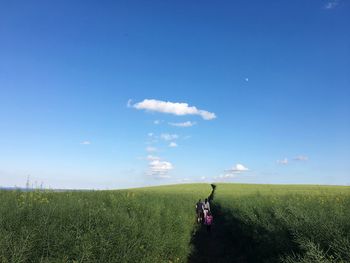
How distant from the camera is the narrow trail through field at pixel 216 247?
731 inches

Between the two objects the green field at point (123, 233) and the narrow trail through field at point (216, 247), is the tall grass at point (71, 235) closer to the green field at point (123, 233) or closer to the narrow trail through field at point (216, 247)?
the green field at point (123, 233)

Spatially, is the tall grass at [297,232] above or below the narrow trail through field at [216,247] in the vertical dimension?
above

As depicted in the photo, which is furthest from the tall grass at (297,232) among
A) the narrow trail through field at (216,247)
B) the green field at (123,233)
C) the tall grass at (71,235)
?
the tall grass at (71,235)

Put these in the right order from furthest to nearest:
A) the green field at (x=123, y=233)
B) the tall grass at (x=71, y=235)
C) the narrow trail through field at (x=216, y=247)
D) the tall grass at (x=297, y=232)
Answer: the narrow trail through field at (x=216, y=247) → the tall grass at (x=297, y=232) → the green field at (x=123, y=233) → the tall grass at (x=71, y=235)

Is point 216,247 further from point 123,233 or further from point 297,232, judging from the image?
point 123,233

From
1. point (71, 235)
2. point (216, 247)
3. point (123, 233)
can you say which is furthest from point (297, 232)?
point (216, 247)

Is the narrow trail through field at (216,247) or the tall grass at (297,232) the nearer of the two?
the tall grass at (297,232)

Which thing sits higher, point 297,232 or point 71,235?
point 71,235

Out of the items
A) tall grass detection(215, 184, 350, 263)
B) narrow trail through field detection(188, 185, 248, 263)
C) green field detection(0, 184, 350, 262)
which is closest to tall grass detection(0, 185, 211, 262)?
green field detection(0, 184, 350, 262)

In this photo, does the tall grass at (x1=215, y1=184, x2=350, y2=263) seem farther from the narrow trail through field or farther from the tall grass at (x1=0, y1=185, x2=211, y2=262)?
the tall grass at (x1=0, y1=185, x2=211, y2=262)

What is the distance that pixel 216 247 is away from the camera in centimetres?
2164

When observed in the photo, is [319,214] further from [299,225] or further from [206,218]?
[206,218]

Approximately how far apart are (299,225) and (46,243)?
6.80 metres

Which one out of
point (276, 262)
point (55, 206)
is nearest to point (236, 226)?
point (276, 262)
